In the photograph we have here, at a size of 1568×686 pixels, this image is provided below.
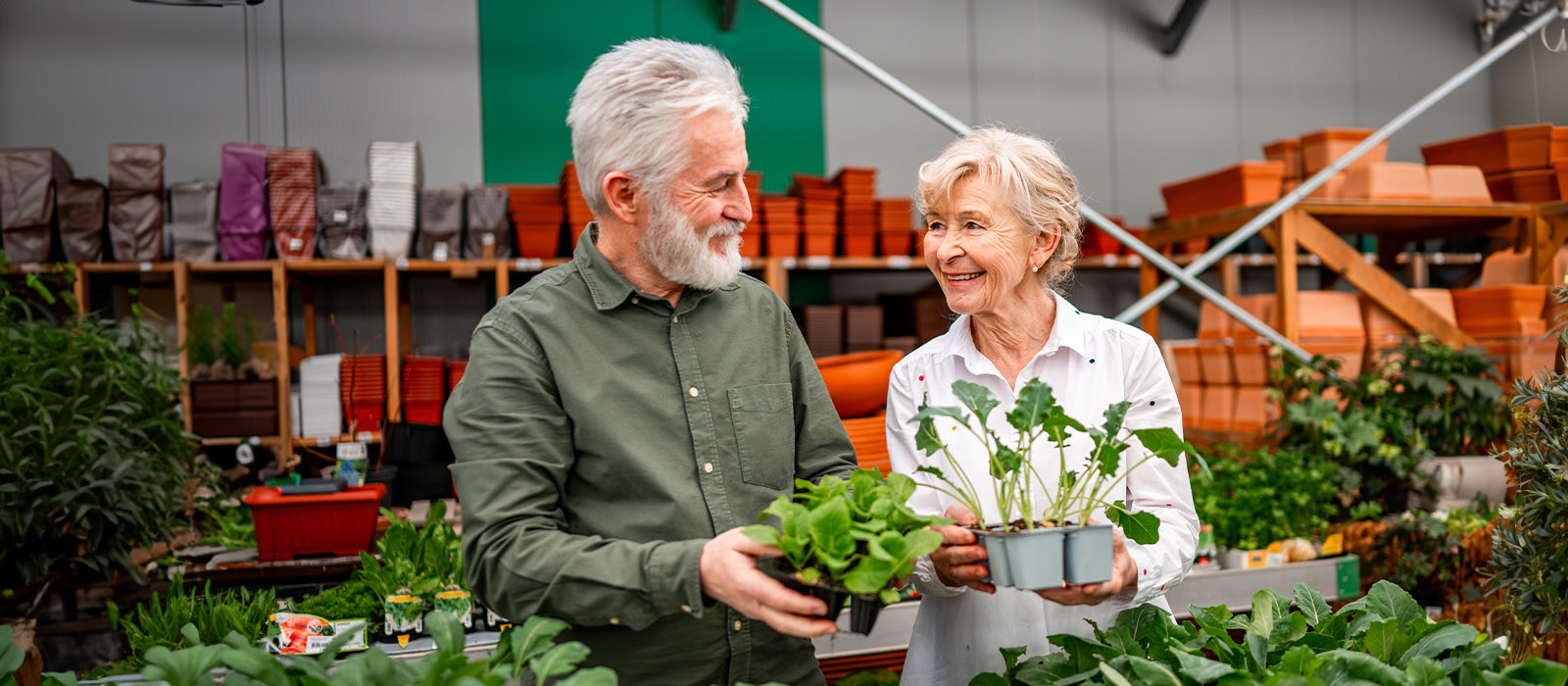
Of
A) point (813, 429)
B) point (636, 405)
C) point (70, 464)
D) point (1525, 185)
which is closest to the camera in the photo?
point (636, 405)

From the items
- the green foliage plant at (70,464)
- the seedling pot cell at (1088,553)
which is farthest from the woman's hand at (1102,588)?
the green foliage plant at (70,464)

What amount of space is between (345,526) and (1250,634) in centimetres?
233

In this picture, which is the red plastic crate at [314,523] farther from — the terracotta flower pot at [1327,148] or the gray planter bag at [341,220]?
the terracotta flower pot at [1327,148]

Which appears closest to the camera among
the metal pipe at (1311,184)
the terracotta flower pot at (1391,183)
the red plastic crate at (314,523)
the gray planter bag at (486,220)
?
the red plastic crate at (314,523)

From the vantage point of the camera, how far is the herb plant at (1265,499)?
10.7 feet

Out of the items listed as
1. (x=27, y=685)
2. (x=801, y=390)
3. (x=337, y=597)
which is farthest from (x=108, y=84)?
(x=801, y=390)

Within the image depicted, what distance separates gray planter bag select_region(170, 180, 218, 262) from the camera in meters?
4.45

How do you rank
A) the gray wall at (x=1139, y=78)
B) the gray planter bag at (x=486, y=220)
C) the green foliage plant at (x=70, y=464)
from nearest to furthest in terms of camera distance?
the green foliage plant at (x=70, y=464) < the gray planter bag at (x=486, y=220) < the gray wall at (x=1139, y=78)

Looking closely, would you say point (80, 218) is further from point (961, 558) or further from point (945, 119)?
point (961, 558)

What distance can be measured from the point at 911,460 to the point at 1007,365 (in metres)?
0.23

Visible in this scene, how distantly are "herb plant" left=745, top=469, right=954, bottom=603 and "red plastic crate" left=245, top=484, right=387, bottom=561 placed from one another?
2074 millimetres

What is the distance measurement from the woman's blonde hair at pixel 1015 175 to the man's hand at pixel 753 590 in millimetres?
727

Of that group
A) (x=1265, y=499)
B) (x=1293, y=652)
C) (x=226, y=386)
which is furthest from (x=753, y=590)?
(x=226, y=386)

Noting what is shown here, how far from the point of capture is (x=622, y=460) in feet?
4.15
